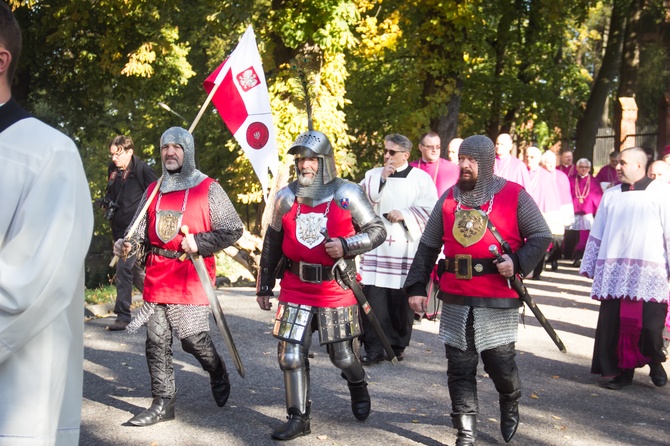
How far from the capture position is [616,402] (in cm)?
714

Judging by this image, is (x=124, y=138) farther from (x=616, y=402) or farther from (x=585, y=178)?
(x=585, y=178)

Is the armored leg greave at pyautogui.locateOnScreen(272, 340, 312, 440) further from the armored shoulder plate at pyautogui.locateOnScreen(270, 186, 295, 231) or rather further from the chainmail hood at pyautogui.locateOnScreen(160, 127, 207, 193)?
the chainmail hood at pyautogui.locateOnScreen(160, 127, 207, 193)

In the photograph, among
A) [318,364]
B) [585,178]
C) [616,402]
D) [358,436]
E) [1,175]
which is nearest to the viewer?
[1,175]

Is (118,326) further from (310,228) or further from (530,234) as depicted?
(530,234)

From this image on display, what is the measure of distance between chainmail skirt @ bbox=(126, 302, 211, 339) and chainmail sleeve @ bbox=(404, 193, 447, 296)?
1.47 m

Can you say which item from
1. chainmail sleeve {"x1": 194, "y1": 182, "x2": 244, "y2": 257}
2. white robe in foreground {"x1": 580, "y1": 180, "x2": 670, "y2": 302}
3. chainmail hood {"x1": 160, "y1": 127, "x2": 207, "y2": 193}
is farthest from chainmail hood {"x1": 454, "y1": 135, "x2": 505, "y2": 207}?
white robe in foreground {"x1": 580, "y1": 180, "x2": 670, "y2": 302}

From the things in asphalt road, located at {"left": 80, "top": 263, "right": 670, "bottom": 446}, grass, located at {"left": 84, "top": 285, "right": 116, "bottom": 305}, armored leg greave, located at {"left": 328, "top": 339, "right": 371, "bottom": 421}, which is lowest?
asphalt road, located at {"left": 80, "top": 263, "right": 670, "bottom": 446}

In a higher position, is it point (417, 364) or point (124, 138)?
point (124, 138)

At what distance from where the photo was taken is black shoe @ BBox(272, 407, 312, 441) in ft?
18.9

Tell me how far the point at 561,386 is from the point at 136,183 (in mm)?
4868

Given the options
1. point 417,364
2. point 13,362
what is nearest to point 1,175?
point 13,362

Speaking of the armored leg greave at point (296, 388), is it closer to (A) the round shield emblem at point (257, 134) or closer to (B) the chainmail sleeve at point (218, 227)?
(B) the chainmail sleeve at point (218, 227)

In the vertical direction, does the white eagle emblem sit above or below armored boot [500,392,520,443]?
above

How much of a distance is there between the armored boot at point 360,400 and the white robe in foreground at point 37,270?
3840mm
